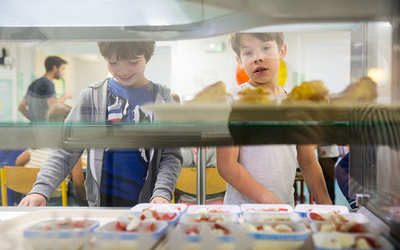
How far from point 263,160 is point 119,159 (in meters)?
0.43

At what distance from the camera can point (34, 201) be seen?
2.80 feet

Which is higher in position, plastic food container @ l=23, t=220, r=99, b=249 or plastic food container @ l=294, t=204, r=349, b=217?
plastic food container @ l=294, t=204, r=349, b=217

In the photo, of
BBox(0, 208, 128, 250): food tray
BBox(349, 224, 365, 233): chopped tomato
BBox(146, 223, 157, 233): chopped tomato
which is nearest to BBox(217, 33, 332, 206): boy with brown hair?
BBox(349, 224, 365, 233): chopped tomato

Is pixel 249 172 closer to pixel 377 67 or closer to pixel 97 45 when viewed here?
pixel 377 67

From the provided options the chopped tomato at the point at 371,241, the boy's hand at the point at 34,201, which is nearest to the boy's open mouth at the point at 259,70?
the chopped tomato at the point at 371,241

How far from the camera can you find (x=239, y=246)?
710 millimetres

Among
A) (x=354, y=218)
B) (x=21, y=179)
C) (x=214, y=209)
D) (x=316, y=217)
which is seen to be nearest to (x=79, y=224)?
(x=21, y=179)

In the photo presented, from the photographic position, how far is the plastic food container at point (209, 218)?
75cm

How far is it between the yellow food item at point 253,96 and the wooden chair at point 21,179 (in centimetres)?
60

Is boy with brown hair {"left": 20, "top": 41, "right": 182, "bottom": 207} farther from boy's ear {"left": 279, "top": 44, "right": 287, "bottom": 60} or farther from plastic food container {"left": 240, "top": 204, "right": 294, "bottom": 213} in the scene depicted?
boy's ear {"left": 279, "top": 44, "right": 287, "bottom": 60}

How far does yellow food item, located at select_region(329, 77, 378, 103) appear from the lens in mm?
735

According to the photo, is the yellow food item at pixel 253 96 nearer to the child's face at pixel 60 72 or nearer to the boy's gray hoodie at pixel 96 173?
the boy's gray hoodie at pixel 96 173

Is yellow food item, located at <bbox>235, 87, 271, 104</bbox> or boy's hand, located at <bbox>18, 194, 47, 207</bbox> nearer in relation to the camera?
yellow food item, located at <bbox>235, 87, 271, 104</bbox>

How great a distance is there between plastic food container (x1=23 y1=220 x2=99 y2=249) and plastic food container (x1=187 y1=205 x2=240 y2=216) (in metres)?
0.27
